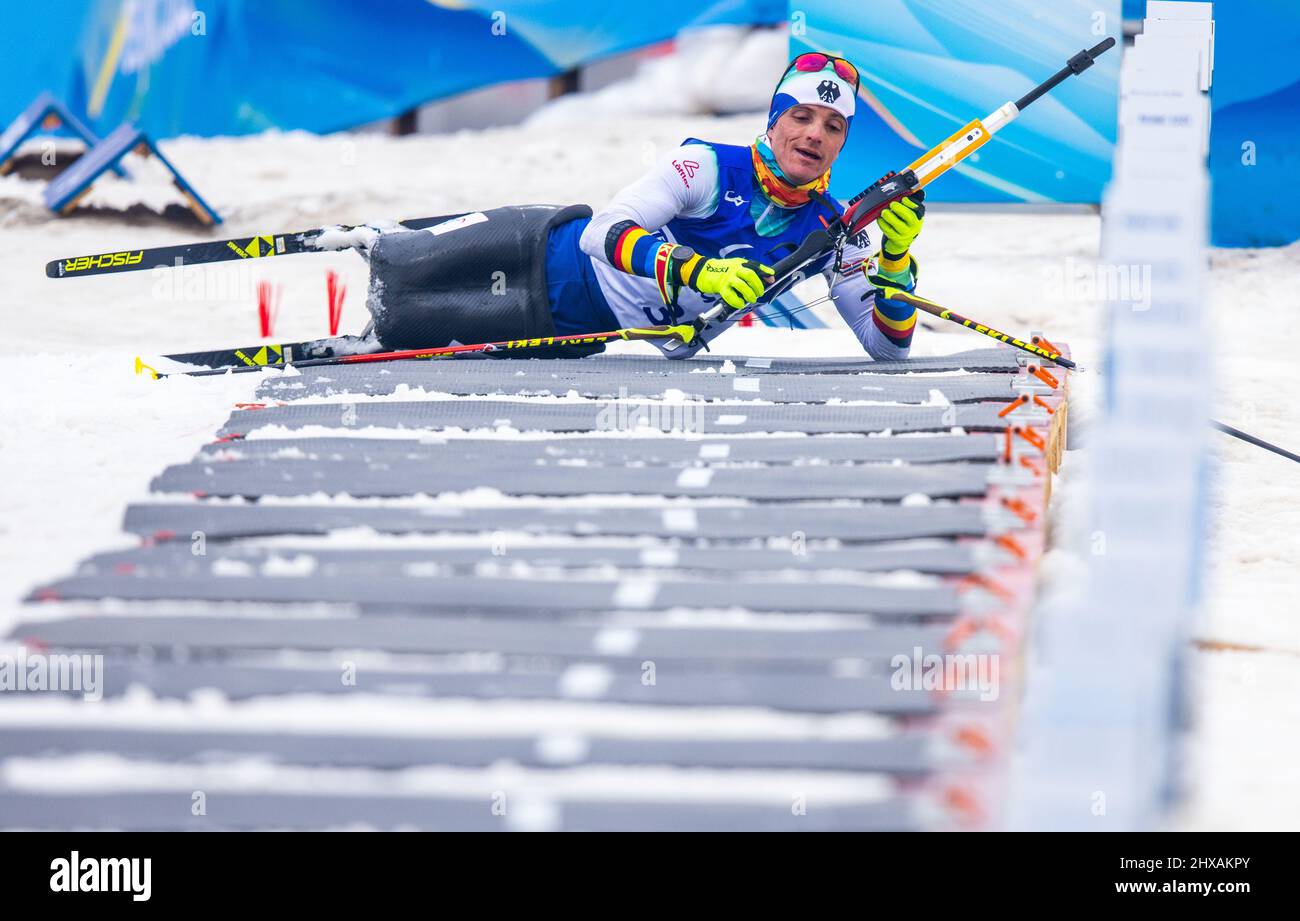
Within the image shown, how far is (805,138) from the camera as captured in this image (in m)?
3.81

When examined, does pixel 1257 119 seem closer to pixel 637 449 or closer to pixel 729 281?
pixel 729 281

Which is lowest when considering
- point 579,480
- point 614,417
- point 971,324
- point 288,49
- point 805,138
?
point 579,480

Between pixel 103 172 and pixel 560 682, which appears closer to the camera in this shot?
pixel 560 682

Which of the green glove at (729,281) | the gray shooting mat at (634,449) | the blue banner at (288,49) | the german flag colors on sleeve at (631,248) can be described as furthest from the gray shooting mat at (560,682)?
the blue banner at (288,49)

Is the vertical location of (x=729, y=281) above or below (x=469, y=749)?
above

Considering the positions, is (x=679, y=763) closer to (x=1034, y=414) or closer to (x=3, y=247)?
(x=1034, y=414)

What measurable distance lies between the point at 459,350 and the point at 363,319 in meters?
2.37

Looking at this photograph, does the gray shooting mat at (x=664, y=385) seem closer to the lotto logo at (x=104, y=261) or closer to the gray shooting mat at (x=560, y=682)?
the lotto logo at (x=104, y=261)

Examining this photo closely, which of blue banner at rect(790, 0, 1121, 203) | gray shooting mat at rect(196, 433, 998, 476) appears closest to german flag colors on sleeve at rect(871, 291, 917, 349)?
gray shooting mat at rect(196, 433, 998, 476)

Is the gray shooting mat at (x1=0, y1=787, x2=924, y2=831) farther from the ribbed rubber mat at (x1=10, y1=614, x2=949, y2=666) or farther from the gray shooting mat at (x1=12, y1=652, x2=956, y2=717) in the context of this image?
the ribbed rubber mat at (x1=10, y1=614, x2=949, y2=666)

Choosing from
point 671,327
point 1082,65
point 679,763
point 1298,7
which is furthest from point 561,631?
point 1298,7

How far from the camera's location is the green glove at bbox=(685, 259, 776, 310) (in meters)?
3.67

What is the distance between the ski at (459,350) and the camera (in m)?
3.93

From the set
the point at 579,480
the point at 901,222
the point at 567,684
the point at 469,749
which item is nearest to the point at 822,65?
the point at 901,222
